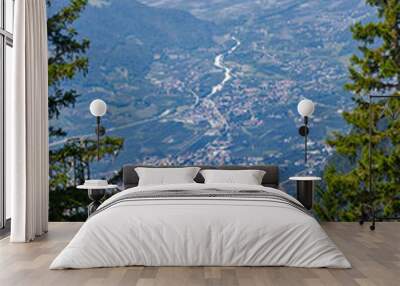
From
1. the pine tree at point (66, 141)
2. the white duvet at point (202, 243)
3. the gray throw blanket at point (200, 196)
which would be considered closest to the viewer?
the white duvet at point (202, 243)

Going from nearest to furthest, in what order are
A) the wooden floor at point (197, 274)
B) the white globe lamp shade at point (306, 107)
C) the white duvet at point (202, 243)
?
the wooden floor at point (197, 274), the white duvet at point (202, 243), the white globe lamp shade at point (306, 107)

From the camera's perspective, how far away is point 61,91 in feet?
28.1

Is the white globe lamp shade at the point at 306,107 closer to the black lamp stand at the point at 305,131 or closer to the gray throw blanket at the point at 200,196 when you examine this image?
the black lamp stand at the point at 305,131

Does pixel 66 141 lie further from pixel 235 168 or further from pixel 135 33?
pixel 235 168

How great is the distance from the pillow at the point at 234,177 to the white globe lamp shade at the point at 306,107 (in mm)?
963

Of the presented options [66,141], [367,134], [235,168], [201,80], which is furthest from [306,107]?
[66,141]

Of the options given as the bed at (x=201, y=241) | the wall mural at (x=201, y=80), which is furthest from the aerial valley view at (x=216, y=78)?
→ the bed at (x=201, y=241)

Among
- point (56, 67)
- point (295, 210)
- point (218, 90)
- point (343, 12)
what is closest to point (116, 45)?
point (56, 67)

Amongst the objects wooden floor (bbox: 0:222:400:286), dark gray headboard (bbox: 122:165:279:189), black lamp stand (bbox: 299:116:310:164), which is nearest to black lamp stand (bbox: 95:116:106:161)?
dark gray headboard (bbox: 122:165:279:189)

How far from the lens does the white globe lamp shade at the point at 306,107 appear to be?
25.5 feet

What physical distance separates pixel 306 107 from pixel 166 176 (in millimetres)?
2006

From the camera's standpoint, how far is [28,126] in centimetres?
617

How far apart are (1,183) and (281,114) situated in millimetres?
3867

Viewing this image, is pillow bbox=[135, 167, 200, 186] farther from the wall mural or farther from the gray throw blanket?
the gray throw blanket
